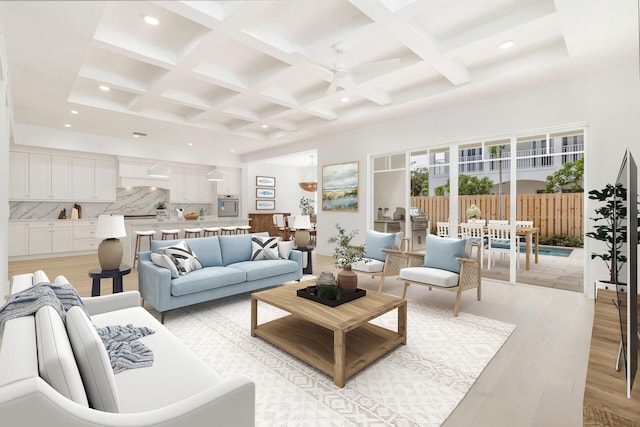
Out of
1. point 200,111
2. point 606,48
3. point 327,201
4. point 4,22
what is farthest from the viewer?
point 327,201

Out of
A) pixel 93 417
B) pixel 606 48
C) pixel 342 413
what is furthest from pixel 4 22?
pixel 606 48

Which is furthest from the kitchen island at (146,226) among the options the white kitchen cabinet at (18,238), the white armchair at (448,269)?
the white armchair at (448,269)

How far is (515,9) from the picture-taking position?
3020 mm

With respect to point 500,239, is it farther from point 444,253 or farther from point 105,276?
point 105,276

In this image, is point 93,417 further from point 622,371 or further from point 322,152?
point 322,152

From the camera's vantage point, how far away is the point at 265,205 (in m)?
10.9

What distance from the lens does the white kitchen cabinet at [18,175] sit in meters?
6.58

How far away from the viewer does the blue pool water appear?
4.62 metres

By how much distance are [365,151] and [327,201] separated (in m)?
1.46

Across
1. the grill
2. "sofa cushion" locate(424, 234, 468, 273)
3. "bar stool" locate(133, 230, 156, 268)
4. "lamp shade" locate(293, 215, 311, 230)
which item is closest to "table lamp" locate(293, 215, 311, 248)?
"lamp shade" locate(293, 215, 311, 230)

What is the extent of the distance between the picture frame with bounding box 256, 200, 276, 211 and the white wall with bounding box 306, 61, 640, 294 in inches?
229

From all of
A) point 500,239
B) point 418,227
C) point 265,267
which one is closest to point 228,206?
point 418,227

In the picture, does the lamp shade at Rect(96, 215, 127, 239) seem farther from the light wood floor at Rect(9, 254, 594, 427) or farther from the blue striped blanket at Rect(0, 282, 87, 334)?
the blue striped blanket at Rect(0, 282, 87, 334)

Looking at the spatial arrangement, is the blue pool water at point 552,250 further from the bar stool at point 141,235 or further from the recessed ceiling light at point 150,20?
the bar stool at point 141,235
